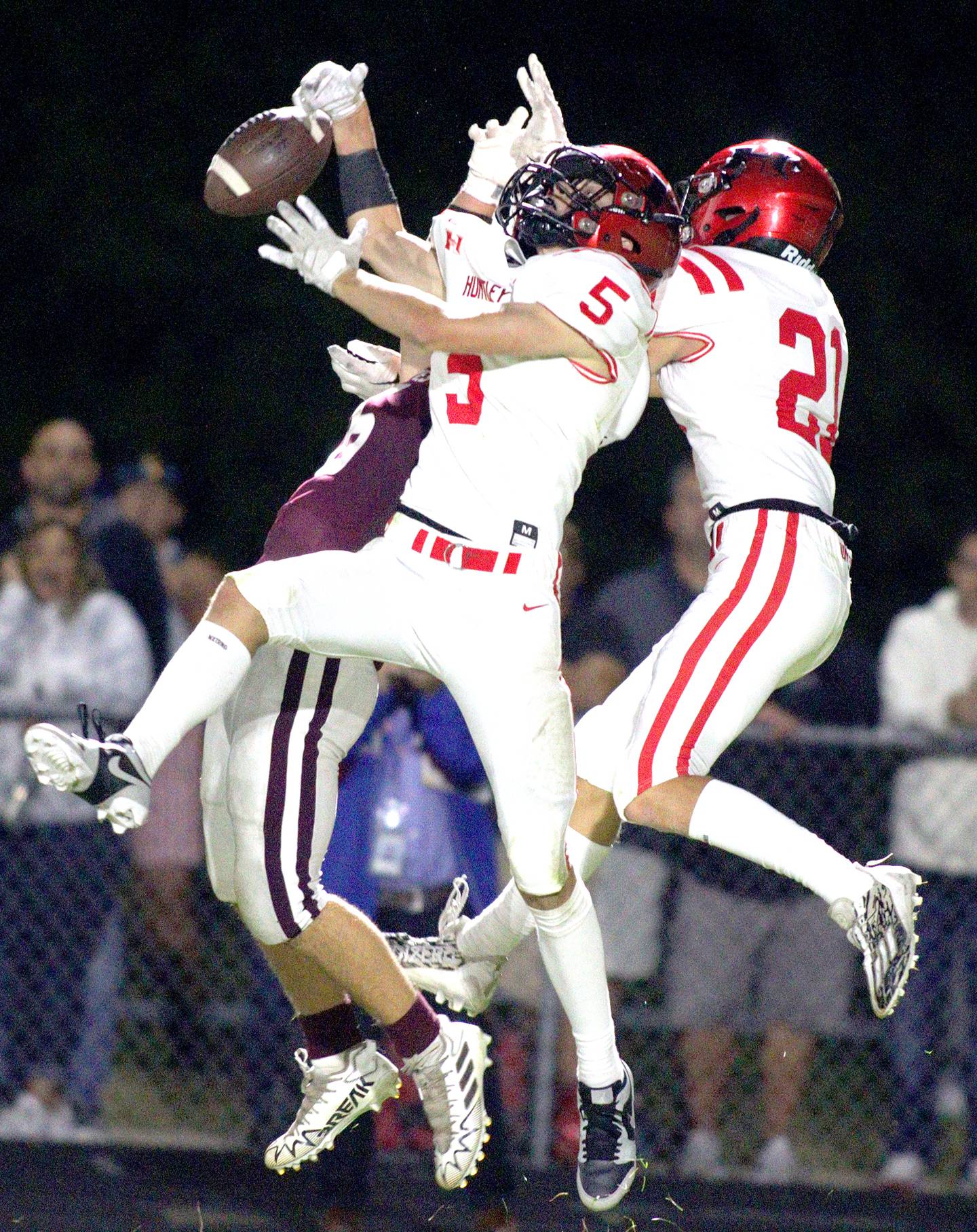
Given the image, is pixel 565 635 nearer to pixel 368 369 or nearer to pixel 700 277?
pixel 368 369

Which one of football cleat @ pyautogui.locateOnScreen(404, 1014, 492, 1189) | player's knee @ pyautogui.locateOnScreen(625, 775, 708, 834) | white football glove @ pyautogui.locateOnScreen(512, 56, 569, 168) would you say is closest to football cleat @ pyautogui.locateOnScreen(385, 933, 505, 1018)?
football cleat @ pyautogui.locateOnScreen(404, 1014, 492, 1189)

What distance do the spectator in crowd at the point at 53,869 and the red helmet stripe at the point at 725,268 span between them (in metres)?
2.63

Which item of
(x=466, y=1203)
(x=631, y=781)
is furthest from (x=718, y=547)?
(x=466, y=1203)

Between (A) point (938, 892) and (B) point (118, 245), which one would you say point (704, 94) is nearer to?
(B) point (118, 245)

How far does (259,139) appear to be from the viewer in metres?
4.10

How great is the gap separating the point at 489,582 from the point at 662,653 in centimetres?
45

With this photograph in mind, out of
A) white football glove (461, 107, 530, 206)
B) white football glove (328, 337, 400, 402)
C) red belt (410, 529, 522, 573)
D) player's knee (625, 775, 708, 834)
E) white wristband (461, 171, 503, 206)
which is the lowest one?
player's knee (625, 775, 708, 834)

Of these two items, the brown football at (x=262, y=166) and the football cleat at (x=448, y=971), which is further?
the football cleat at (x=448, y=971)

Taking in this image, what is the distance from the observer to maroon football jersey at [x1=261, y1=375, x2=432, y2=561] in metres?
4.23

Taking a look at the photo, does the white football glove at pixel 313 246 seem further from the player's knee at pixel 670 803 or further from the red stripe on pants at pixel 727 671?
the player's knee at pixel 670 803

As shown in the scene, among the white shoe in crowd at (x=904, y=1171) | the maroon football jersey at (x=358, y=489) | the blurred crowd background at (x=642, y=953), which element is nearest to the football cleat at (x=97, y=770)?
the maroon football jersey at (x=358, y=489)

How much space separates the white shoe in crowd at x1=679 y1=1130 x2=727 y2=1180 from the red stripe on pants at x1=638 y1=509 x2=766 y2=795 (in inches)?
95.4

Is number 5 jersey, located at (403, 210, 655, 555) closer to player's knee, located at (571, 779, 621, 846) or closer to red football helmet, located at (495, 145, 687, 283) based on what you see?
red football helmet, located at (495, 145, 687, 283)

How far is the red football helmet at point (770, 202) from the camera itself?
4336mm
